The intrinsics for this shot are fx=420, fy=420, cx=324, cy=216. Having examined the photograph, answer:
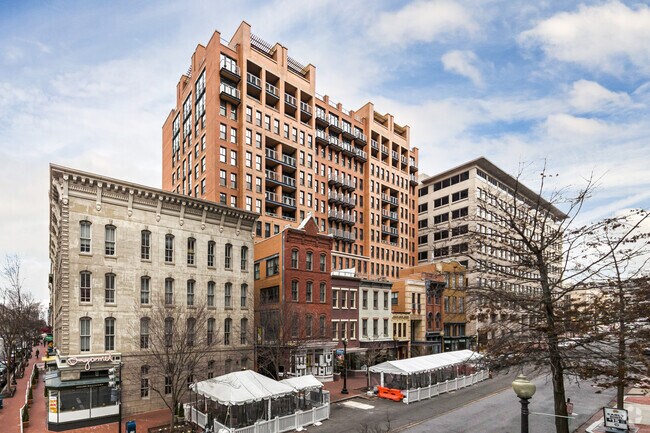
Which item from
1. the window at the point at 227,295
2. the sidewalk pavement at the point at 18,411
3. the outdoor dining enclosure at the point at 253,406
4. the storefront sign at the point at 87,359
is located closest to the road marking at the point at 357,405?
the outdoor dining enclosure at the point at 253,406

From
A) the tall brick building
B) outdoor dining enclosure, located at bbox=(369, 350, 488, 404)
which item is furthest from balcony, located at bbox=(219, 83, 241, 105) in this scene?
outdoor dining enclosure, located at bbox=(369, 350, 488, 404)

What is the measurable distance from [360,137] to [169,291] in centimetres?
4943

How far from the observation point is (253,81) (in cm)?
5688

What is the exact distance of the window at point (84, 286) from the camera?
2694 centimetres

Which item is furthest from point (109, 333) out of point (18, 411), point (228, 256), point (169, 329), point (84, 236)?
point (228, 256)

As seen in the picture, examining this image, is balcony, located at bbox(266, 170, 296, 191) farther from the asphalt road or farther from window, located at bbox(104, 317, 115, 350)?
the asphalt road

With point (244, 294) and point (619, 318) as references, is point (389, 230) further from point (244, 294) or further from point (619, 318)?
point (619, 318)

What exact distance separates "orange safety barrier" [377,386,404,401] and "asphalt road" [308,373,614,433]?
1.95ft

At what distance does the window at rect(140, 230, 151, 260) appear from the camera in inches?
1191

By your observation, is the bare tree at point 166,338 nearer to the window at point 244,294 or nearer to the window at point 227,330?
the window at point 227,330

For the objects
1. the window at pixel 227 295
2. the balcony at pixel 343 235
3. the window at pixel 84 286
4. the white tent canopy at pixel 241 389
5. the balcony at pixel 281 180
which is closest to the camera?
the white tent canopy at pixel 241 389

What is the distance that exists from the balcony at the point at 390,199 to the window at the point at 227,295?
1813 inches

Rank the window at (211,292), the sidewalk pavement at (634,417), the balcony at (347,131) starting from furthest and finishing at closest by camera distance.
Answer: the balcony at (347,131) → the window at (211,292) → the sidewalk pavement at (634,417)

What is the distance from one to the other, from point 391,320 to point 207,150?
3222cm
